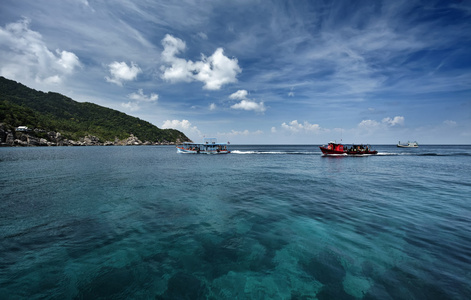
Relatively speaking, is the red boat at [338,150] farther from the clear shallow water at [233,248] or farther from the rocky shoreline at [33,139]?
the rocky shoreline at [33,139]

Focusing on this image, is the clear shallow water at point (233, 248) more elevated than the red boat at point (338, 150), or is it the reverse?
the red boat at point (338, 150)

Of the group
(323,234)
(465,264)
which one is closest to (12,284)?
(323,234)

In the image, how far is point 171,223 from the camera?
12.0 metres

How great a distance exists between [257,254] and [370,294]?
4.19 m

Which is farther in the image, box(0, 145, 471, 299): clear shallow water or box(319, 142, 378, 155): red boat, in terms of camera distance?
box(319, 142, 378, 155): red boat

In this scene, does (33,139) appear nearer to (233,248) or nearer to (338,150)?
(233,248)

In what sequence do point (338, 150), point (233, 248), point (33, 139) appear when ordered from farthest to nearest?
point (33, 139) → point (338, 150) → point (233, 248)

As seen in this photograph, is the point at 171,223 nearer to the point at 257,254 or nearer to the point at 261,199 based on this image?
the point at 257,254

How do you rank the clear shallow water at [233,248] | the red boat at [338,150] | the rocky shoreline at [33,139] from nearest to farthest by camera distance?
the clear shallow water at [233,248]
the red boat at [338,150]
the rocky shoreline at [33,139]

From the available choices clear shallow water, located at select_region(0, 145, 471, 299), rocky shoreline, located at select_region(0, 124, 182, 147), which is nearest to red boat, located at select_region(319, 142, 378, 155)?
clear shallow water, located at select_region(0, 145, 471, 299)

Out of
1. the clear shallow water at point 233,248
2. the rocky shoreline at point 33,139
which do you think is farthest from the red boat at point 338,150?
the rocky shoreline at point 33,139

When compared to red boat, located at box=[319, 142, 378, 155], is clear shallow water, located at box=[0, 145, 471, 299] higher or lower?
lower

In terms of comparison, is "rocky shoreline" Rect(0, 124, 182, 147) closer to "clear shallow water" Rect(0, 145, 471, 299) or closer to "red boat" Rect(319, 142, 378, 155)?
"clear shallow water" Rect(0, 145, 471, 299)

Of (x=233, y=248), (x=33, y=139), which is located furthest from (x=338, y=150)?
(x=33, y=139)
